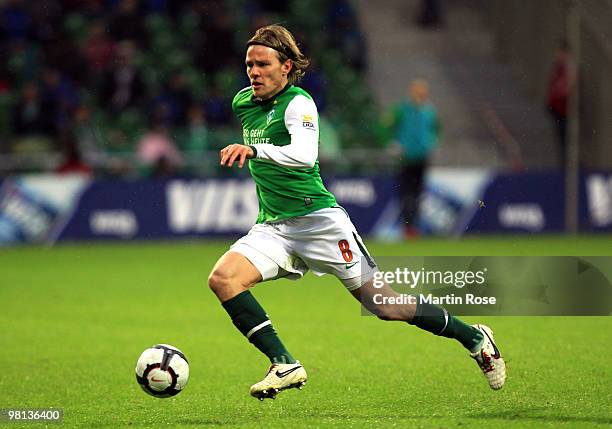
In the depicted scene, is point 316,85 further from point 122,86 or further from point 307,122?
point 307,122

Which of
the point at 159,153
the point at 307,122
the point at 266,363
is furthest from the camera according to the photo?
the point at 159,153

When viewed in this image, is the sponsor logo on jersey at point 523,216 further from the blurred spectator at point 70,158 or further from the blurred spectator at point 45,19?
the blurred spectator at point 45,19

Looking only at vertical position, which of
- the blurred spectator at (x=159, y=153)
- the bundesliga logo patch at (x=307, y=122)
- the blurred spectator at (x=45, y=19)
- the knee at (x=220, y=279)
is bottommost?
the blurred spectator at (x=159, y=153)

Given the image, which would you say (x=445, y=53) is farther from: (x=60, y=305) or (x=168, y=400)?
(x=168, y=400)

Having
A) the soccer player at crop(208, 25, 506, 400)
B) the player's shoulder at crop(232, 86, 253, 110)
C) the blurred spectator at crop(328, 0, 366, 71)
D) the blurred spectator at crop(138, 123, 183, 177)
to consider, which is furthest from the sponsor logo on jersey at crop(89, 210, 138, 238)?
the soccer player at crop(208, 25, 506, 400)

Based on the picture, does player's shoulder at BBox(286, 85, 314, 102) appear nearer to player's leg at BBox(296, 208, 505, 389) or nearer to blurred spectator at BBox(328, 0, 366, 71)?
player's leg at BBox(296, 208, 505, 389)

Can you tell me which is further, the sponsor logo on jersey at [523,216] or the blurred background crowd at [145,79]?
the sponsor logo on jersey at [523,216]

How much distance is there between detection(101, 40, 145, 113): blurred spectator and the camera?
19578 millimetres

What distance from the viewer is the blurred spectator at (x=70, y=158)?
1758 centimetres

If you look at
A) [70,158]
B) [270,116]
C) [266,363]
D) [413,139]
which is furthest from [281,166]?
[70,158]

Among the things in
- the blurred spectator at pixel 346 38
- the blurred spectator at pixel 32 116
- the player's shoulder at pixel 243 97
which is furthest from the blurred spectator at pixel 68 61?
the player's shoulder at pixel 243 97

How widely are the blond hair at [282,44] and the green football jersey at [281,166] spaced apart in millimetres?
126

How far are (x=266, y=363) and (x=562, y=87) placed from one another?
40.6ft

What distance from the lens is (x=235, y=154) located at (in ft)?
19.2
